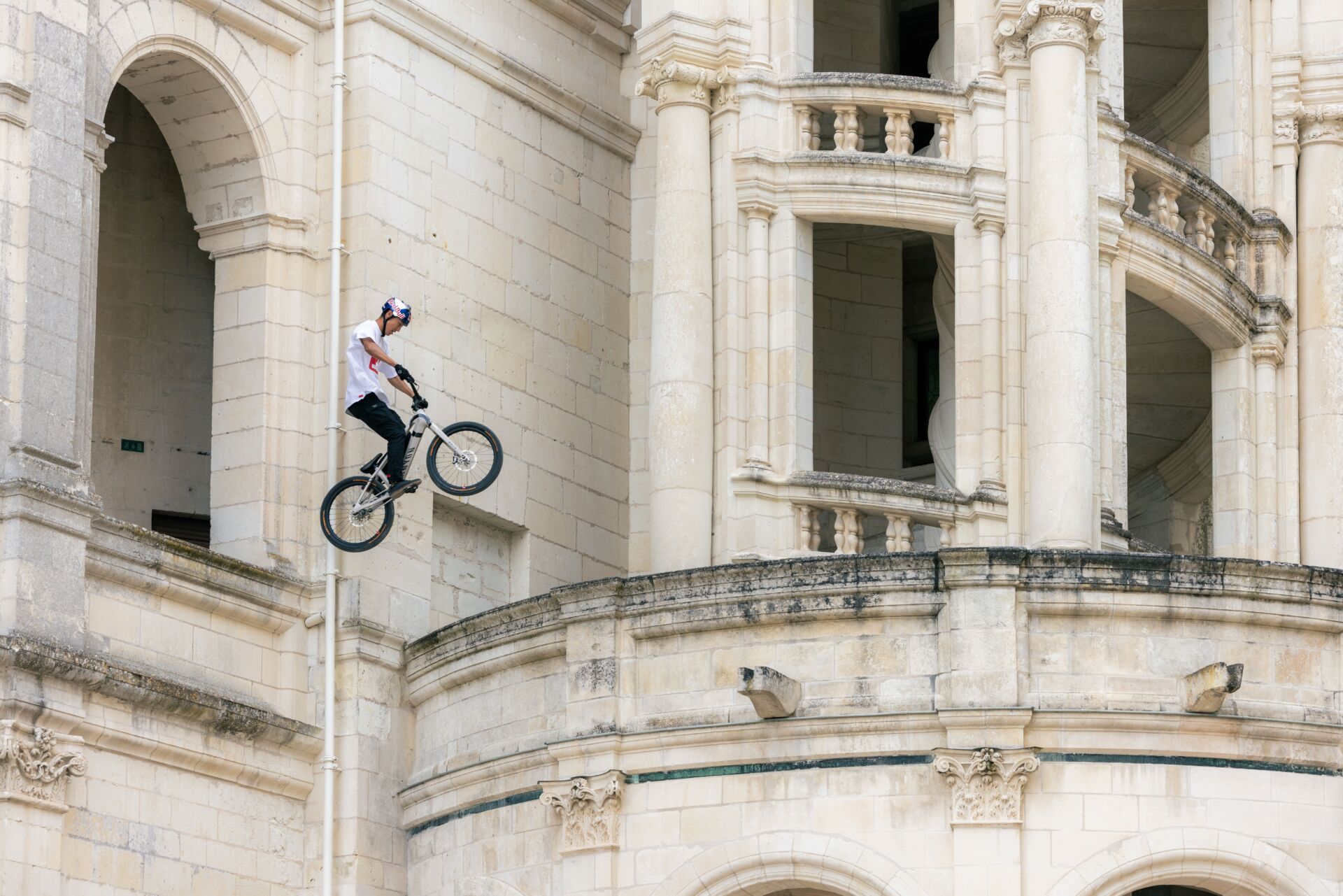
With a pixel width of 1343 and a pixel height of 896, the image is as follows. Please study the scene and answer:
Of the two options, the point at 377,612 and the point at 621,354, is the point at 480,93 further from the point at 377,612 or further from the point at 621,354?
the point at 377,612

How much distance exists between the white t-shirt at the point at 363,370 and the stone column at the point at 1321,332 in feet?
33.8

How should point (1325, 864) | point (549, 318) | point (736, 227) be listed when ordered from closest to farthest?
point (1325, 864) < point (736, 227) < point (549, 318)

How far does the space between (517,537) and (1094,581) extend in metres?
8.41

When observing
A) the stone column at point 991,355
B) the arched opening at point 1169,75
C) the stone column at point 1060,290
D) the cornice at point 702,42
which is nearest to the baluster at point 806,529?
the stone column at point 991,355

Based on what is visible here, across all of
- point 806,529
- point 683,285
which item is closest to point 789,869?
point 806,529

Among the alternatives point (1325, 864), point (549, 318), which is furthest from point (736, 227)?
point (1325, 864)

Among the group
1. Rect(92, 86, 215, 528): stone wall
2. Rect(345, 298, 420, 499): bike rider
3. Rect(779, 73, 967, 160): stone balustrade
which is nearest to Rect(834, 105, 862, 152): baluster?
Rect(779, 73, 967, 160): stone balustrade

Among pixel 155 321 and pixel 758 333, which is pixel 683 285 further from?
pixel 155 321

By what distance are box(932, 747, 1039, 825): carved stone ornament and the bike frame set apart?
19.3 feet

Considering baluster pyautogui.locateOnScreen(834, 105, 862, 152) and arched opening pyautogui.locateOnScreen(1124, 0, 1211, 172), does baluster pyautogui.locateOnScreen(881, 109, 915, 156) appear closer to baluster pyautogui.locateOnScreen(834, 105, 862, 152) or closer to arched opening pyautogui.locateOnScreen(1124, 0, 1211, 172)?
baluster pyautogui.locateOnScreen(834, 105, 862, 152)

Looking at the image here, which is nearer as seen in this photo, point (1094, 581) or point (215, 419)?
point (1094, 581)

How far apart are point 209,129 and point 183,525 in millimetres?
4435

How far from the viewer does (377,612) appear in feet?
97.5

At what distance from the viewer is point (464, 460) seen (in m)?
28.5
